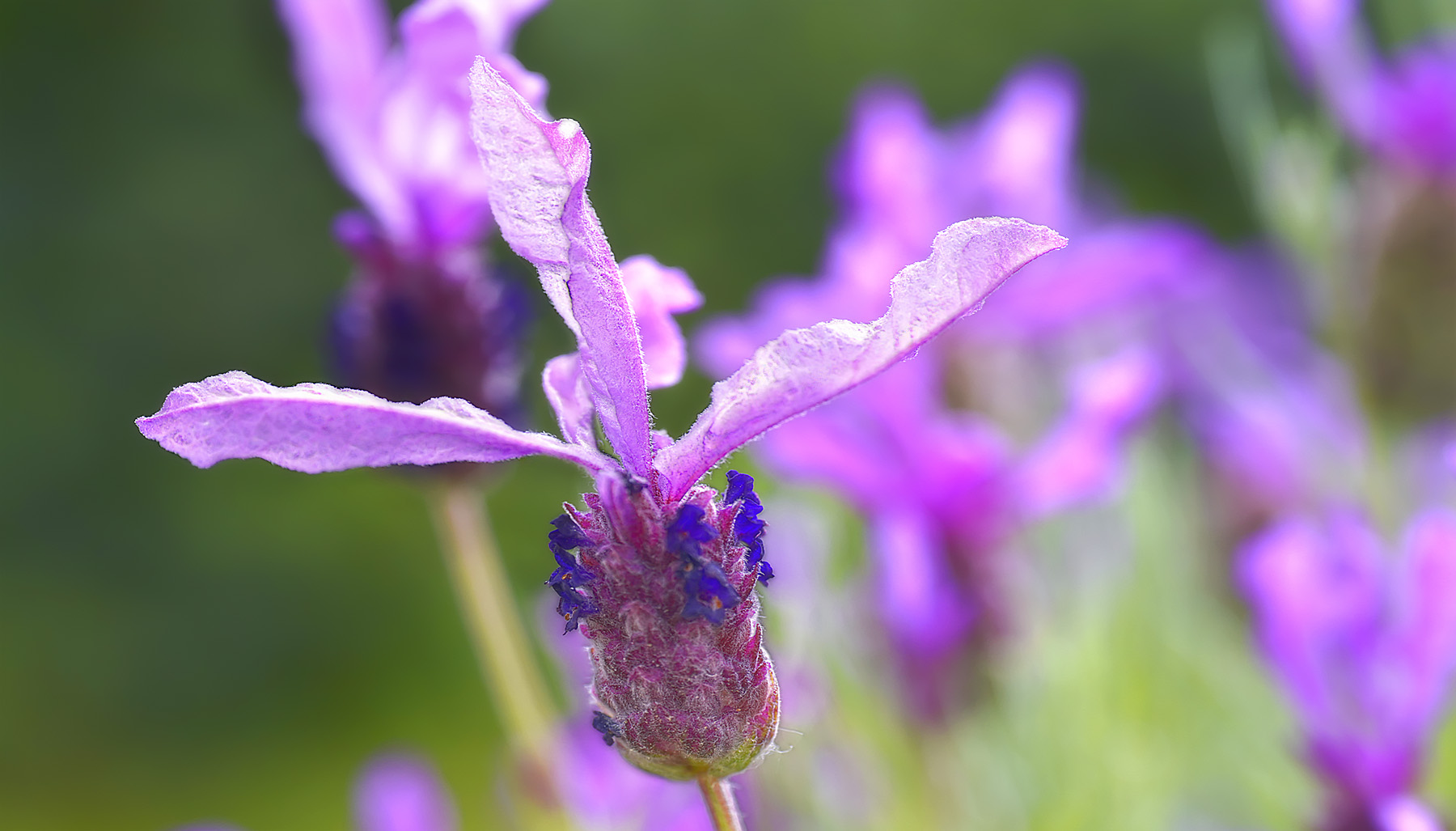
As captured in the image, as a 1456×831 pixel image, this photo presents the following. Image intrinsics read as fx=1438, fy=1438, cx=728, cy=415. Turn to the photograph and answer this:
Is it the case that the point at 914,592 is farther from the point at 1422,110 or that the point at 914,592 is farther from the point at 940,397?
the point at 1422,110

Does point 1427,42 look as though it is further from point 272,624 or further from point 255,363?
point 272,624

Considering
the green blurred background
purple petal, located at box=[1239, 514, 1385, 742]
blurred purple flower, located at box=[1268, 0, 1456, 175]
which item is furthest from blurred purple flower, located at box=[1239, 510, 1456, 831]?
the green blurred background

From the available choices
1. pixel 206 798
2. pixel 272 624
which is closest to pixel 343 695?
pixel 272 624

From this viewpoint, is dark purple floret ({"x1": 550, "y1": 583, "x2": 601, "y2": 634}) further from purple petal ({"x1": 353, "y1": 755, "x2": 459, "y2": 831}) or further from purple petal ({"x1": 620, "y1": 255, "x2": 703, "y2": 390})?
purple petal ({"x1": 353, "y1": 755, "x2": 459, "y2": 831})

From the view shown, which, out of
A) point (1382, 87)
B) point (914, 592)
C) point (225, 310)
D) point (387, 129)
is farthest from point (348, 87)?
point (225, 310)

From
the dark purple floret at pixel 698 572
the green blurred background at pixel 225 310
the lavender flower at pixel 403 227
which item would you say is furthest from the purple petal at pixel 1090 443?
the green blurred background at pixel 225 310

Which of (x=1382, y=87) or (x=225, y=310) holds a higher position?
(x=225, y=310)
